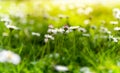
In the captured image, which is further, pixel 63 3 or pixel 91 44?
pixel 63 3

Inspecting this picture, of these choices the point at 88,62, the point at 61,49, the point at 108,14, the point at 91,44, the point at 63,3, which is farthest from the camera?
the point at 63,3

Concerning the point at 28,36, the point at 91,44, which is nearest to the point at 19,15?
the point at 28,36

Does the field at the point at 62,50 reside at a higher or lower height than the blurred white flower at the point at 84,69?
higher

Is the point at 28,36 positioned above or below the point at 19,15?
below

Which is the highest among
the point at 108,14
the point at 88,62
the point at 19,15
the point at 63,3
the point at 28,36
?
the point at 63,3

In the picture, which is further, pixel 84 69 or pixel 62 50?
pixel 62 50

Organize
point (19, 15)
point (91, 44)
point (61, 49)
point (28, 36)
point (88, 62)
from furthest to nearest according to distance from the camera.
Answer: point (19, 15), point (28, 36), point (91, 44), point (61, 49), point (88, 62)

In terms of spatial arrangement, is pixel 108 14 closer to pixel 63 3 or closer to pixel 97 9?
pixel 97 9

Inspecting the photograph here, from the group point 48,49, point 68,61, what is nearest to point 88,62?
point 68,61

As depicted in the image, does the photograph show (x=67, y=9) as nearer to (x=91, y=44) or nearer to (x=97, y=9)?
(x=97, y=9)

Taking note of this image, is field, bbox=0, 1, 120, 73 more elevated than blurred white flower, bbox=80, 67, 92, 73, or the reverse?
field, bbox=0, 1, 120, 73

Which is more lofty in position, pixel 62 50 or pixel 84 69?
pixel 62 50
